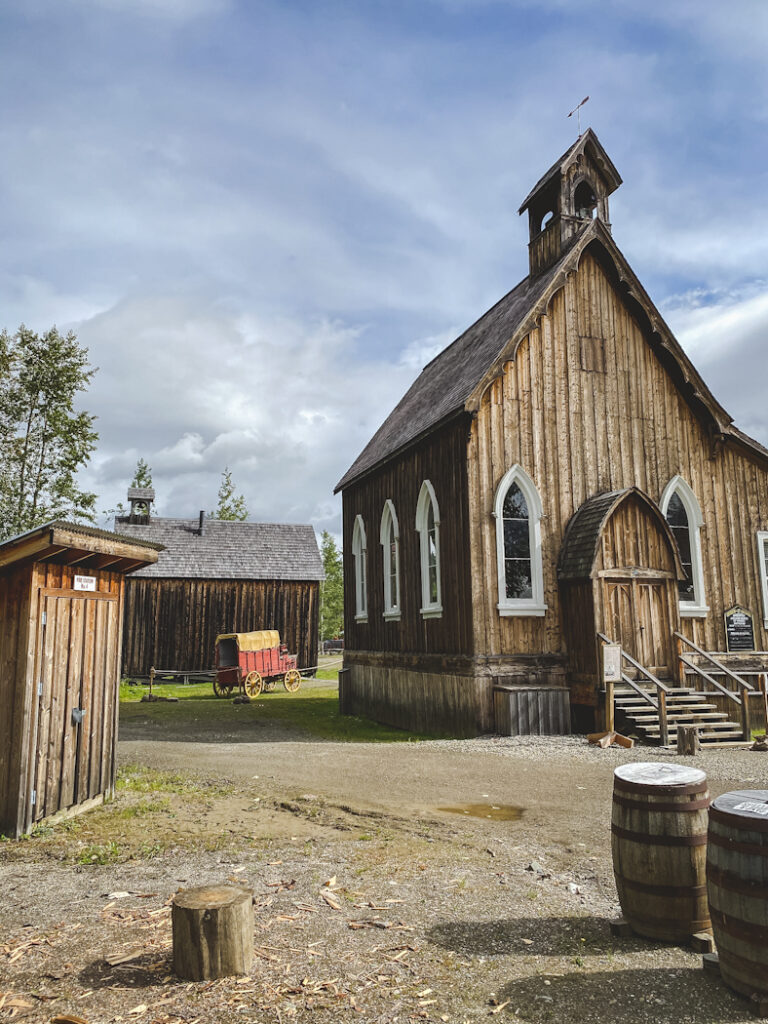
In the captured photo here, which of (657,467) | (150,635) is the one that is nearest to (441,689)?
(657,467)

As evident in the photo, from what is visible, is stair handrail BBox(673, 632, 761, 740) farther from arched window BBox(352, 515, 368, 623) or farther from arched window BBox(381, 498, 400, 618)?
arched window BBox(352, 515, 368, 623)

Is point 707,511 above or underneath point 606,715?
above

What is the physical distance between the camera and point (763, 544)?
18.2 meters

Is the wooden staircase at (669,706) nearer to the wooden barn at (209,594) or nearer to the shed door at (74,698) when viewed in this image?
the shed door at (74,698)

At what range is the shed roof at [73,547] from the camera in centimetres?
747

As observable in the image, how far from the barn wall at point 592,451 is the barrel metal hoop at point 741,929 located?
10567 mm

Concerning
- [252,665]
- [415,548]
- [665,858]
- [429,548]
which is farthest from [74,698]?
[252,665]

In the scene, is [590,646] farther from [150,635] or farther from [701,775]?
[150,635]

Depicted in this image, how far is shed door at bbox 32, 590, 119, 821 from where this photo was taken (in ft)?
26.0

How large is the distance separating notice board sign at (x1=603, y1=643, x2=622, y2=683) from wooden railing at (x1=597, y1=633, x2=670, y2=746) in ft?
0.43

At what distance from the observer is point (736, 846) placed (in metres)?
4.39

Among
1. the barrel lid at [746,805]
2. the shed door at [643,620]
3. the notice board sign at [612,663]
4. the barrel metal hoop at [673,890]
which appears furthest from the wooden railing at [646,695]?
the barrel lid at [746,805]

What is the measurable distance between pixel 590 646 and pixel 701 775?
981 centimetres

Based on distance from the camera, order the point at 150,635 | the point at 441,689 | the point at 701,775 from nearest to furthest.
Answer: the point at 701,775 < the point at 441,689 < the point at 150,635
